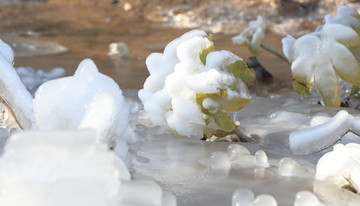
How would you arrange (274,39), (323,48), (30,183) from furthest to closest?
(274,39)
(323,48)
(30,183)

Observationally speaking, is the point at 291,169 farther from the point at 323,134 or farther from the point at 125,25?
the point at 125,25

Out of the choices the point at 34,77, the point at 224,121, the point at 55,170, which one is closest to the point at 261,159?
the point at 224,121

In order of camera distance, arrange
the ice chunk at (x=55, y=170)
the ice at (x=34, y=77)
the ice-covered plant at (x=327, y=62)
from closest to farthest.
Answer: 1. the ice chunk at (x=55, y=170)
2. the ice-covered plant at (x=327, y=62)
3. the ice at (x=34, y=77)

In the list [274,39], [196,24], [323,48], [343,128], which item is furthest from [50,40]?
[343,128]

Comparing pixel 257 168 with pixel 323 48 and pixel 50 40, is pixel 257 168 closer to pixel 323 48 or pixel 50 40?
pixel 323 48

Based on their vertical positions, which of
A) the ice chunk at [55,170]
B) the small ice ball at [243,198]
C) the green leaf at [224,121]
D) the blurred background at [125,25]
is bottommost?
the blurred background at [125,25]

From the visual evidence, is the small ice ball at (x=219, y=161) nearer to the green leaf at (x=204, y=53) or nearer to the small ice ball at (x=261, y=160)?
the small ice ball at (x=261, y=160)

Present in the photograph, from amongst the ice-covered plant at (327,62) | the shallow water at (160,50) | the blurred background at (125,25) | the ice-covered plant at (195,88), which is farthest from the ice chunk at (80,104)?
the blurred background at (125,25)

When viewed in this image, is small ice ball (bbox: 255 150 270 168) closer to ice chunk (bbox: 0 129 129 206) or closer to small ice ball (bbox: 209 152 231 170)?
small ice ball (bbox: 209 152 231 170)
